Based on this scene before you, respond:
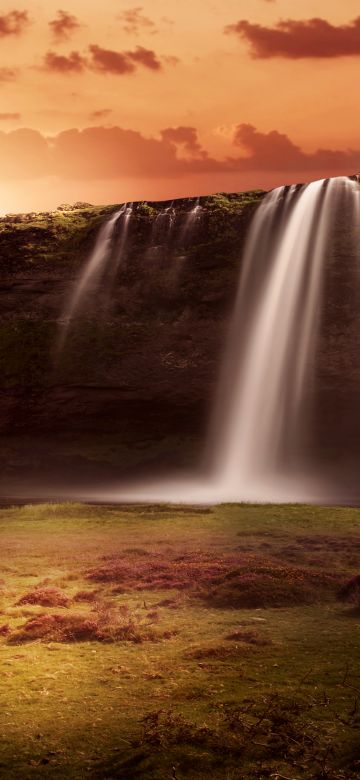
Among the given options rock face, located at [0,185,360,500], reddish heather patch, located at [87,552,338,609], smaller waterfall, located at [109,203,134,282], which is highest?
smaller waterfall, located at [109,203,134,282]

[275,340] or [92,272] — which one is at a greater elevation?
[92,272]

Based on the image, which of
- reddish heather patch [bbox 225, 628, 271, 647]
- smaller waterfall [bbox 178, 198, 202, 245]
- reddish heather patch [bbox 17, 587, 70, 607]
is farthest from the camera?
smaller waterfall [bbox 178, 198, 202, 245]

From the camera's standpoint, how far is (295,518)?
94.1 ft

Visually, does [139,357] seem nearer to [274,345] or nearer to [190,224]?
[274,345]

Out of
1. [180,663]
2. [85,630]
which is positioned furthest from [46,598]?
[180,663]

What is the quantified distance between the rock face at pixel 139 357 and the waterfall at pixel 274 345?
790mm

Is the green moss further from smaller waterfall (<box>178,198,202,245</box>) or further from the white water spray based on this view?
smaller waterfall (<box>178,198,202,245</box>)

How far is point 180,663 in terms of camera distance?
10758 mm

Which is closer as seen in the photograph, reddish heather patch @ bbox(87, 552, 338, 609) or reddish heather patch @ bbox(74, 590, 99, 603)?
reddish heather patch @ bbox(87, 552, 338, 609)

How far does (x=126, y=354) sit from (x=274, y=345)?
9.39 metres

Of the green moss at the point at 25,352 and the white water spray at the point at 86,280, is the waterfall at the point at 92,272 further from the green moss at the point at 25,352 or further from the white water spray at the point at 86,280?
the green moss at the point at 25,352

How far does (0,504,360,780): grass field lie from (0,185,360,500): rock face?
25608 millimetres

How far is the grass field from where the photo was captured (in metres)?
7.74

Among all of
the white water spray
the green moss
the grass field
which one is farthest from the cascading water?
the grass field
